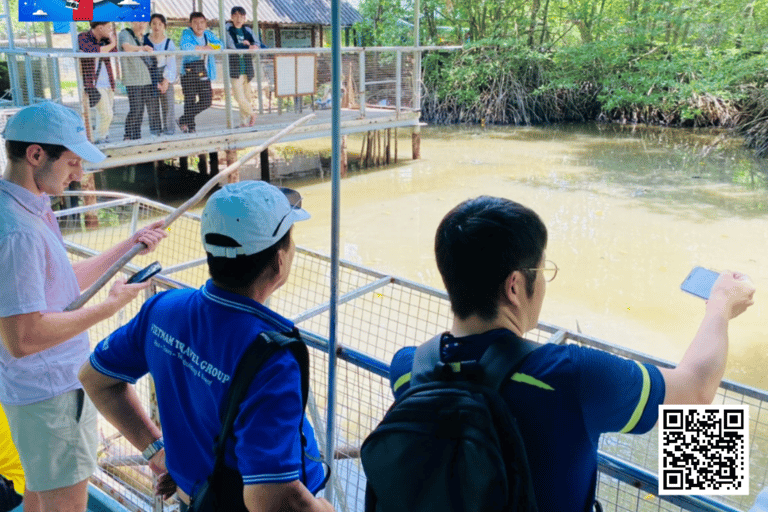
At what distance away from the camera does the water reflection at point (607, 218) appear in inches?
271

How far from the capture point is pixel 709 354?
4.26 feet

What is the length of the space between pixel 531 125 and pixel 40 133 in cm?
2008


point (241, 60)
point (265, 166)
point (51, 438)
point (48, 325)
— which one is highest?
point (241, 60)

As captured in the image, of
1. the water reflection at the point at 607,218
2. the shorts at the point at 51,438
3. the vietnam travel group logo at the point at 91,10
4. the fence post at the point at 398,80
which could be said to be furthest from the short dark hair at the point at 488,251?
the fence post at the point at 398,80

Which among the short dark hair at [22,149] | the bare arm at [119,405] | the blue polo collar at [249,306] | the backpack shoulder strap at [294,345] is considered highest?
the short dark hair at [22,149]

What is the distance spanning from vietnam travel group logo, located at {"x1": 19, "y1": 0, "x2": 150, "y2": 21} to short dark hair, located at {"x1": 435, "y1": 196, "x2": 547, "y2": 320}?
4.52 metres

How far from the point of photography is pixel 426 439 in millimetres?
1158

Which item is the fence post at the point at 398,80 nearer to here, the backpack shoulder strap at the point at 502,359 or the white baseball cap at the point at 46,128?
the white baseball cap at the point at 46,128

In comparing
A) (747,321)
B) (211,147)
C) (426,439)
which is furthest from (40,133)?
(211,147)

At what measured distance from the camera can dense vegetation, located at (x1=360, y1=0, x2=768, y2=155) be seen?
59.3 ft

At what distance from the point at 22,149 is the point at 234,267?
1016 millimetres

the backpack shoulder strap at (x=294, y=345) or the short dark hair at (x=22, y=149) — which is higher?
the short dark hair at (x=22, y=149)

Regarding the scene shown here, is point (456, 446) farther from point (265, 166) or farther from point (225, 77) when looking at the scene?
point (265, 166)

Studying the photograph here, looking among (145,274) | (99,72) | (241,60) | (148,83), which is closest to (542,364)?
(145,274)
